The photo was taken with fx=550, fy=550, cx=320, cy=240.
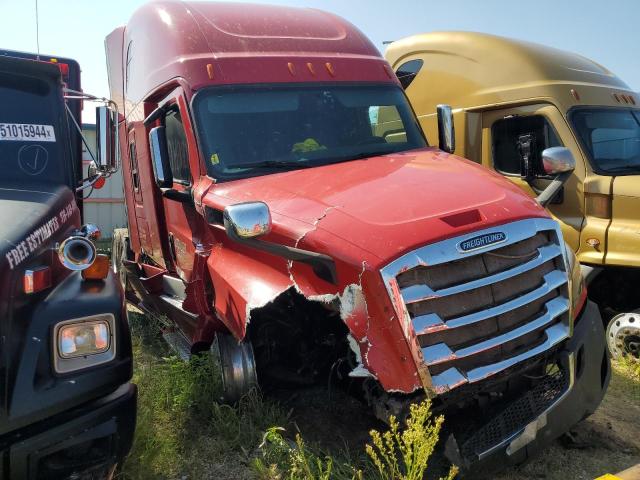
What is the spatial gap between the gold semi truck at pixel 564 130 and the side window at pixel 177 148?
346cm

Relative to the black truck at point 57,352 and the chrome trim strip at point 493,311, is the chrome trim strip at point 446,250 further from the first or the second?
the black truck at point 57,352

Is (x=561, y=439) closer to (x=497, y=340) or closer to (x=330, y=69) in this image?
(x=497, y=340)

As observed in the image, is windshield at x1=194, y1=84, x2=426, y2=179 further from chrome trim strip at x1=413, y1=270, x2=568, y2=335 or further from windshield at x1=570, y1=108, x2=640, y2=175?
windshield at x1=570, y1=108, x2=640, y2=175

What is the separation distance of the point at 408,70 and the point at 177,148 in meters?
3.96

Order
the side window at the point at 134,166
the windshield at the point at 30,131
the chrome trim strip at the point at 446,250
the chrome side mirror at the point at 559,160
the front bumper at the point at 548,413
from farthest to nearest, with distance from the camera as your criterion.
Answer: the side window at the point at 134,166
the chrome side mirror at the point at 559,160
the windshield at the point at 30,131
the front bumper at the point at 548,413
the chrome trim strip at the point at 446,250

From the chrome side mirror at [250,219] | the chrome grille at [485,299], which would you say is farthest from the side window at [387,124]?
the chrome side mirror at [250,219]

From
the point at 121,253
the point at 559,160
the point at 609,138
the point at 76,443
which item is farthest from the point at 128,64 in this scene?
the point at 609,138

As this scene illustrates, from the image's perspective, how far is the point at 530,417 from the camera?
306 cm

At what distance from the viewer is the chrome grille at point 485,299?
275 cm

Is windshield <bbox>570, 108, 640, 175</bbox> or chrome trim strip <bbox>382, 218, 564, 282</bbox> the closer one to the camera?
chrome trim strip <bbox>382, 218, 564, 282</bbox>

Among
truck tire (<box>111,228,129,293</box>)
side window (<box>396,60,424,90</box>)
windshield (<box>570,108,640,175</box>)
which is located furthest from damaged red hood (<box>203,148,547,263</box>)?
truck tire (<box>111,228,129,293</box>)

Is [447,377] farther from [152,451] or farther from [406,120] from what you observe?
[406,120]

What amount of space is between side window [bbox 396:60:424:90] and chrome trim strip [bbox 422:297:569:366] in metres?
4.75

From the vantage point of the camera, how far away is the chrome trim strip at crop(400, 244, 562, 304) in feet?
8.96
